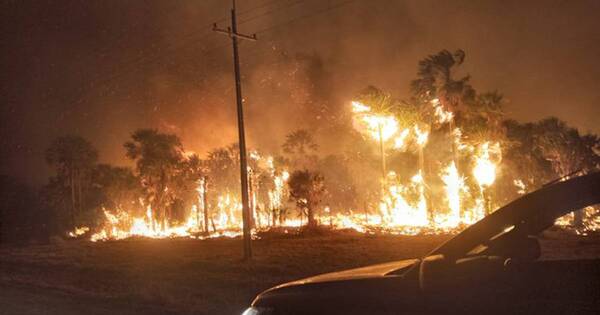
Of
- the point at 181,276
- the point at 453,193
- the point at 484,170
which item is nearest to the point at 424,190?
the point at 453,193

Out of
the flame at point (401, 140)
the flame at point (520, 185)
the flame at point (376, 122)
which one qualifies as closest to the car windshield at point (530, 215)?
the flame at point (520, 185)

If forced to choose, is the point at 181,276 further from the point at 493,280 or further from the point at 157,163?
the point at 157,163

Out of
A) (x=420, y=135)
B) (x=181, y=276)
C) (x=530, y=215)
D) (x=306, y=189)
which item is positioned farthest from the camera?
(x=420, y=135)

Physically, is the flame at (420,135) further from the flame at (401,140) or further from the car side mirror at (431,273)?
the car side mirror at (431,273)

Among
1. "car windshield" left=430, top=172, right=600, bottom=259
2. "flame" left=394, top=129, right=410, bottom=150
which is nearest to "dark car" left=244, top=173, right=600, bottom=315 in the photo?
Result: "car windshield" left=430, top=172, right=600, bottom=259

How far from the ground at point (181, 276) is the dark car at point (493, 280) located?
383 millimetres

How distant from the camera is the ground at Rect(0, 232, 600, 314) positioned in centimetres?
1005

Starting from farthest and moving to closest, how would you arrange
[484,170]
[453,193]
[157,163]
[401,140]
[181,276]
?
[157,163] < [401,140] < [453,193] < [484,170] < [181,276]

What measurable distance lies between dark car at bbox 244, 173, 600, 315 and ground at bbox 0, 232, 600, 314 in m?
0.38

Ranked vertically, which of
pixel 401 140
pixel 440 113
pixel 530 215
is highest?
pixel 440 113

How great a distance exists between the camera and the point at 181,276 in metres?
15.0

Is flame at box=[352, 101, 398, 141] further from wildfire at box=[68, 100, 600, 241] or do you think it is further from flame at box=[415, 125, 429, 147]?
flame at box=[415, 125, 429, 147]

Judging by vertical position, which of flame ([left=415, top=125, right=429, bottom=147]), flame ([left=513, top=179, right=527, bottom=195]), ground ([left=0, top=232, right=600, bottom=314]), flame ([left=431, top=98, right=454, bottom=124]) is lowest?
ground ([left=0, top=232, right=600, bottom=314])

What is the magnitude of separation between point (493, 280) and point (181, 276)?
1345cm
